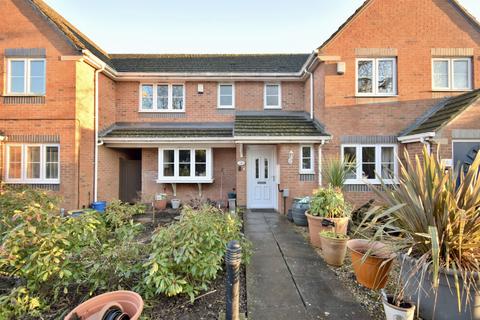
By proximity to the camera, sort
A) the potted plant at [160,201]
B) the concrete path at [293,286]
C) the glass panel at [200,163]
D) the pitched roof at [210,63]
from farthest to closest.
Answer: the pitched roof at [210,63]
the glass panel at [200,163]
the potted plant at [160,201]
the concrete path at [293,286]

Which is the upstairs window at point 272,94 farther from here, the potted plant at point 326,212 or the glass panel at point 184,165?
the potted plant at point 326,212

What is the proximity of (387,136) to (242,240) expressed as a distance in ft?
25.4

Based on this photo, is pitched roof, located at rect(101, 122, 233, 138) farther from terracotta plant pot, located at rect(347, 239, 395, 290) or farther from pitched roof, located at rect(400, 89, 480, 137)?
terracotta plant pot, located at rect(347, 239, 395, 290)

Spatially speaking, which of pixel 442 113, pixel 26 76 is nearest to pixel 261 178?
pixel 442 113

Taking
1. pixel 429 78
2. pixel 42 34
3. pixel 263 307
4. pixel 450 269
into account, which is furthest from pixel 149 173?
pixel 429 78

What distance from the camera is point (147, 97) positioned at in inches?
453

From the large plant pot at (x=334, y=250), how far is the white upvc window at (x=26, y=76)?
11.1m

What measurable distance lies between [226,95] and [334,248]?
874 centimetres

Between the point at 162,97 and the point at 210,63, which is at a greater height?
the point at 210,63

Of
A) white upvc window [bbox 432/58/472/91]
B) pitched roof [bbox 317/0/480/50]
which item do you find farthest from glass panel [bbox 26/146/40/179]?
white upvc window [bbox 432/58/472/91]

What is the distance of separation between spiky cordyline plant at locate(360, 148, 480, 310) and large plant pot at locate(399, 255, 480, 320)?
6cm

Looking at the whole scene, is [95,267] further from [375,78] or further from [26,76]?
[375,78]

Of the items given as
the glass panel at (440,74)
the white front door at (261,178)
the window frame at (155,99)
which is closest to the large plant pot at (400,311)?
the white front door at (261,178)

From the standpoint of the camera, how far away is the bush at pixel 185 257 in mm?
3381
